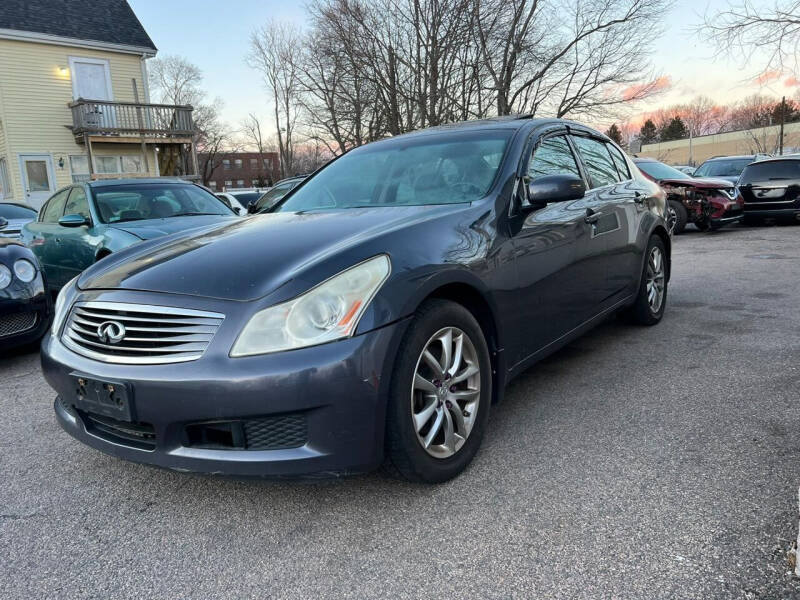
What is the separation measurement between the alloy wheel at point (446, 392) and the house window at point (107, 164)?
21.4 metres

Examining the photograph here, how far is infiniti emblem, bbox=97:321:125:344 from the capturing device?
2.26 metres

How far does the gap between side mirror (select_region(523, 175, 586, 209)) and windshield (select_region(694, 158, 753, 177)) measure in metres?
14.4

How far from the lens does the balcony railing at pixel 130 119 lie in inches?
750

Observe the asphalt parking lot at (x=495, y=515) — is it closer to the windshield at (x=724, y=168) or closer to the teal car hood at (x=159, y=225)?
the teal car hood at (x=159, y=225)

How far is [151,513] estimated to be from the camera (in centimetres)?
241

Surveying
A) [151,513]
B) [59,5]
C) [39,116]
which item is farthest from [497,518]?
[59,5]

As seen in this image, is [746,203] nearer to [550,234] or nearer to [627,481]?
[550,234]

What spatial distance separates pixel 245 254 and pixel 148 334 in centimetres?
51

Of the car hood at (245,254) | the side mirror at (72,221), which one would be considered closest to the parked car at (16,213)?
the side mirror at (72,221)

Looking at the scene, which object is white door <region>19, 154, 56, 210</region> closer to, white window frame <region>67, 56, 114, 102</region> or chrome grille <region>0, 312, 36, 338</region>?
white window frame <region>67, 56, 114, 102</region>

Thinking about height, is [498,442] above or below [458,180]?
below

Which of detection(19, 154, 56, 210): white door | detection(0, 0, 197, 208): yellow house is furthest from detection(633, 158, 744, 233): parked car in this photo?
detection(19, 154, 56, 210): white door

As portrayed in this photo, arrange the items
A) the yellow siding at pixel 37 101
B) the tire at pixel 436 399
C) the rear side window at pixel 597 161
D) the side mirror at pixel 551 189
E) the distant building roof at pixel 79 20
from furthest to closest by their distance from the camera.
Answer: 1. the distant building roof at pixel 79 20
2. the yellow siding at pixel 37 101
3. the rear side window at pixel 597 161
4. the side mirror at pixel 551 189
5. the tire at pixel 436 399

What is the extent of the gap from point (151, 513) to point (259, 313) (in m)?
1.02
